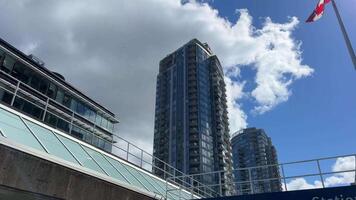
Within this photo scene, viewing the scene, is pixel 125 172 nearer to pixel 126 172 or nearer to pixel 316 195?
pixel 126 172

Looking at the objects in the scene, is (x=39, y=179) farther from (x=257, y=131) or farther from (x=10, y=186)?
(x=257, y=131)

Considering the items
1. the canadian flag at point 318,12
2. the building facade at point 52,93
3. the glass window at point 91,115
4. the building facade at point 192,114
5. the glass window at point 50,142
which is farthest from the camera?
the building facade at point 192,114

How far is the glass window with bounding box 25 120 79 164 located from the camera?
36.2 feet

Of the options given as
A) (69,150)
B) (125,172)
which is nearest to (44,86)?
(125,172)

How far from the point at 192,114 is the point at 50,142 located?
9165 centimetres

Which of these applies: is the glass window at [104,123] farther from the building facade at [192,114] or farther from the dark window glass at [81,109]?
the building facade at [192,114]

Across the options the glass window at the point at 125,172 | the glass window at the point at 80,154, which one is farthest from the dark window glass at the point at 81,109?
the glass window at the point at 80,154

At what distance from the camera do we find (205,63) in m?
115

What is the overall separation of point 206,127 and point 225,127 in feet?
33.8

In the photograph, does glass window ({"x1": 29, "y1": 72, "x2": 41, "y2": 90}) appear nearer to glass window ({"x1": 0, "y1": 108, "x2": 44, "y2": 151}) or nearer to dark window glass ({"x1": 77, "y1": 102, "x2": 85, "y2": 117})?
dark window glass ({"x1": 77, "y1": 102, "x2": 85, "y2": 117})

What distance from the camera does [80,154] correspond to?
12789mm

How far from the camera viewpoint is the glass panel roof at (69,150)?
400 inches

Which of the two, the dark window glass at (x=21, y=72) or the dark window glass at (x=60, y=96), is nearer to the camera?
the dark window glass at (x=21, y=72)

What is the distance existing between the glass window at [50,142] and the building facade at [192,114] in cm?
7970
